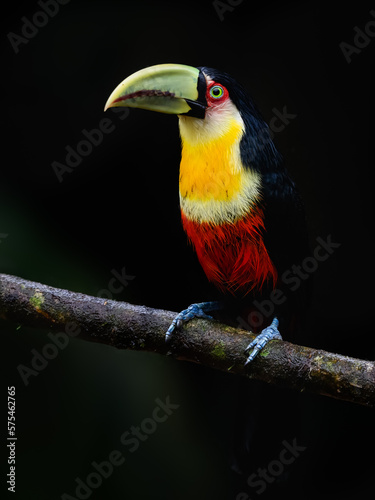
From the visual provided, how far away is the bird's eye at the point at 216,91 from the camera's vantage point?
7.47 feet

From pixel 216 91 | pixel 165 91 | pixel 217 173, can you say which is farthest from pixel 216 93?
pixel 217 173

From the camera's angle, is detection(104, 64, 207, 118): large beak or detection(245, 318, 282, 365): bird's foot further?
detection(104, 64, 207, 118): large beak

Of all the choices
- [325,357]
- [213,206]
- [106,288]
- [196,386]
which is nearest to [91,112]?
[106,288]

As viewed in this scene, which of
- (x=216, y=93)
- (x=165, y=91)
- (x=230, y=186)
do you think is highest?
(x=165, y=91)

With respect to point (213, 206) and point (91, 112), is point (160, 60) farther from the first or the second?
point (213, 206)

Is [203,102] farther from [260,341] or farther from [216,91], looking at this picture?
[260,341]

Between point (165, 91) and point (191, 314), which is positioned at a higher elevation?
point (165, 91)

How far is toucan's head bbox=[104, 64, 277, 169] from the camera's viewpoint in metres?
2.24

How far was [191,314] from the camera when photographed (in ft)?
7.46

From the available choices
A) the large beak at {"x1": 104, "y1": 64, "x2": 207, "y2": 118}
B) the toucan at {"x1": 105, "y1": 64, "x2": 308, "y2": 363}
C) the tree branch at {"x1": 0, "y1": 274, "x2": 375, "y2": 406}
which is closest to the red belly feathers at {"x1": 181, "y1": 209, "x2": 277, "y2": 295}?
the toucan at {"x1": 105, "y1": 64, "x2": 308, "y2": 363}

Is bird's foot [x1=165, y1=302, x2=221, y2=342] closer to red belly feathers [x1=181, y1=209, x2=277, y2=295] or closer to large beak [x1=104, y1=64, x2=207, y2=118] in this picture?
red belly feathers [x1=181, y1=209, x2=277, y2=295]

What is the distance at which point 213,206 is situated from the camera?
2.24 metres

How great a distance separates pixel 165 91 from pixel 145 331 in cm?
80

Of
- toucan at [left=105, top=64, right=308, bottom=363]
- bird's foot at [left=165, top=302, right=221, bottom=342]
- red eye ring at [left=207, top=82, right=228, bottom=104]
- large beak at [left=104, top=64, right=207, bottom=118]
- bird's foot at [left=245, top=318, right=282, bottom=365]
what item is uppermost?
large beak at [left=104, top=64, right=207, bottom=118]
